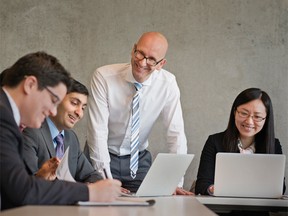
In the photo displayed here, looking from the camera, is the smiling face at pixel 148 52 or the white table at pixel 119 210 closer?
the white table at pixel 119 210

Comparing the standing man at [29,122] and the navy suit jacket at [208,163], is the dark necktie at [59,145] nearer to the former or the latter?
the navy suit jacket at [208,163]

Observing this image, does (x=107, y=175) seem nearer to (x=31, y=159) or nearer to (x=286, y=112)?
(x=31, y=159)

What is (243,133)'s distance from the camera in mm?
4676

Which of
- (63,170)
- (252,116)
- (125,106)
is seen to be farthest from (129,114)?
(63,170)

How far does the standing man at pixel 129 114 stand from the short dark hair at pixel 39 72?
1870 millimetres

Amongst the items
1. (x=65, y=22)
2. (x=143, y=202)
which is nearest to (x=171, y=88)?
(x=65, y=22)

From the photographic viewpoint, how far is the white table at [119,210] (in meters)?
2.45

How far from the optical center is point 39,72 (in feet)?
8.94

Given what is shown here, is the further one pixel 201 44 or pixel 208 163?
pixel 201 44

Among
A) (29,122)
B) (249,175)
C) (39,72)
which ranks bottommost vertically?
(249,175)

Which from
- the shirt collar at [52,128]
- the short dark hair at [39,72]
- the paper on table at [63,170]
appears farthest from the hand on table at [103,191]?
the shirt collar at [52,128]

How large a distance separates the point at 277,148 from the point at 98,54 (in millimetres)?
1954

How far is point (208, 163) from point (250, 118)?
0.44m

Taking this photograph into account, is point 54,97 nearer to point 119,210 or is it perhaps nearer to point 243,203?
point 119,210
